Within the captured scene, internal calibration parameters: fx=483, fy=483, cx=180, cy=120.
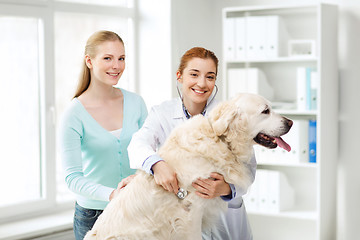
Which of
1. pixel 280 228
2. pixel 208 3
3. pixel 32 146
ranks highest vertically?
pixel 208 3

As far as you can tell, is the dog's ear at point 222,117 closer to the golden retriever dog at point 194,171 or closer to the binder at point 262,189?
the golden retriever dog at point 194,171

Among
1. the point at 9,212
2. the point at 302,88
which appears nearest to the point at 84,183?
the point at 9,212

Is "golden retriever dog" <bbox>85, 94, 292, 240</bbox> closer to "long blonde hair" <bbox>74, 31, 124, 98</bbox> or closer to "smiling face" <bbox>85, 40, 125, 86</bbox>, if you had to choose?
"smiling face" <bbox>85, 40, 125, 86</bbox>

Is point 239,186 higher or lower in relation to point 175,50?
lower

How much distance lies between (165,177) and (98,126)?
0.55 meters

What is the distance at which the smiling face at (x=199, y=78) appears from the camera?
1.83 meters

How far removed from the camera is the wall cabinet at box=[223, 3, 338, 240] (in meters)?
3.76

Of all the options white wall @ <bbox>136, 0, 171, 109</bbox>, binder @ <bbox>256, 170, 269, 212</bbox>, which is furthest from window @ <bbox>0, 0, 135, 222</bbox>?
binder @ <bbox>256, 170, 269, 212</bbox>

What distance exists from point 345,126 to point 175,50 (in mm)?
1588

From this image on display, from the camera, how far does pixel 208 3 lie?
4.60 meters

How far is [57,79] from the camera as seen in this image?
396 centimetres

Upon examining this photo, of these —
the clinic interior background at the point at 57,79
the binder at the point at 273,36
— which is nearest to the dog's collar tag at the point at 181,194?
the clinic interior background at the point at 57,79

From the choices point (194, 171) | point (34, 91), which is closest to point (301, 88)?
point (34, 91)

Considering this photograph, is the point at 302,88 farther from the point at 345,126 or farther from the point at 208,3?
the point at 208,3
